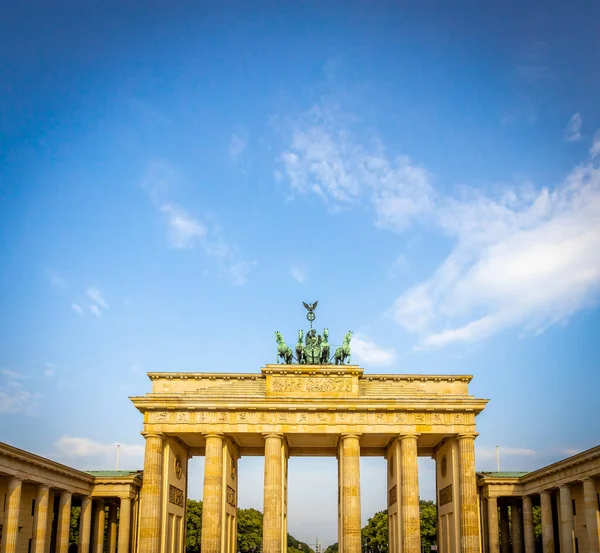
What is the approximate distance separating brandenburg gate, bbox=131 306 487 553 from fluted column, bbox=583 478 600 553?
→ 8.26 m

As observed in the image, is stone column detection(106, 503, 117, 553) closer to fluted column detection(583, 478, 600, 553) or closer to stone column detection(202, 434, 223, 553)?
stone column detection(202, 434, 223, 553)

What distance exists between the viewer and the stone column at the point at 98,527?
53.4 metres

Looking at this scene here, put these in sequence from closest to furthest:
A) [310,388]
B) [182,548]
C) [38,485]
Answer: [38,485] → [310,388] → [182,548]

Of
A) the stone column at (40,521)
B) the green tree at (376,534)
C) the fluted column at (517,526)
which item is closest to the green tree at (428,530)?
the green tree at (376,534)

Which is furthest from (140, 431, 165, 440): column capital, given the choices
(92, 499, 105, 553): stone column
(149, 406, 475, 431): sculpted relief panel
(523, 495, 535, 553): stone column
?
(523, 495, 535, 553): stone column

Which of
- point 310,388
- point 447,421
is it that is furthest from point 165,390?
point 447,421

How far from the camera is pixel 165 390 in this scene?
2026 inches

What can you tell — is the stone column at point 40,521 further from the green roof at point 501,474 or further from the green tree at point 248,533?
the green tree at point 248,533

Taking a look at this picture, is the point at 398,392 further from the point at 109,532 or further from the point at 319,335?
the point at 109,532

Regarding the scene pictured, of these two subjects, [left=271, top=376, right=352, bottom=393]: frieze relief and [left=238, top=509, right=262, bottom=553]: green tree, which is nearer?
[left=271, top=376, right=352, bottom=393]: frieze relief

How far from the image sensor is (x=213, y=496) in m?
47.6

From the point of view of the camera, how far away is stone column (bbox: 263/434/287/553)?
155 ft

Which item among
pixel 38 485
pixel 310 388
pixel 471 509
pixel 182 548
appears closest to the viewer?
pixel 38 485

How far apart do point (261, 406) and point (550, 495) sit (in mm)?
21380
